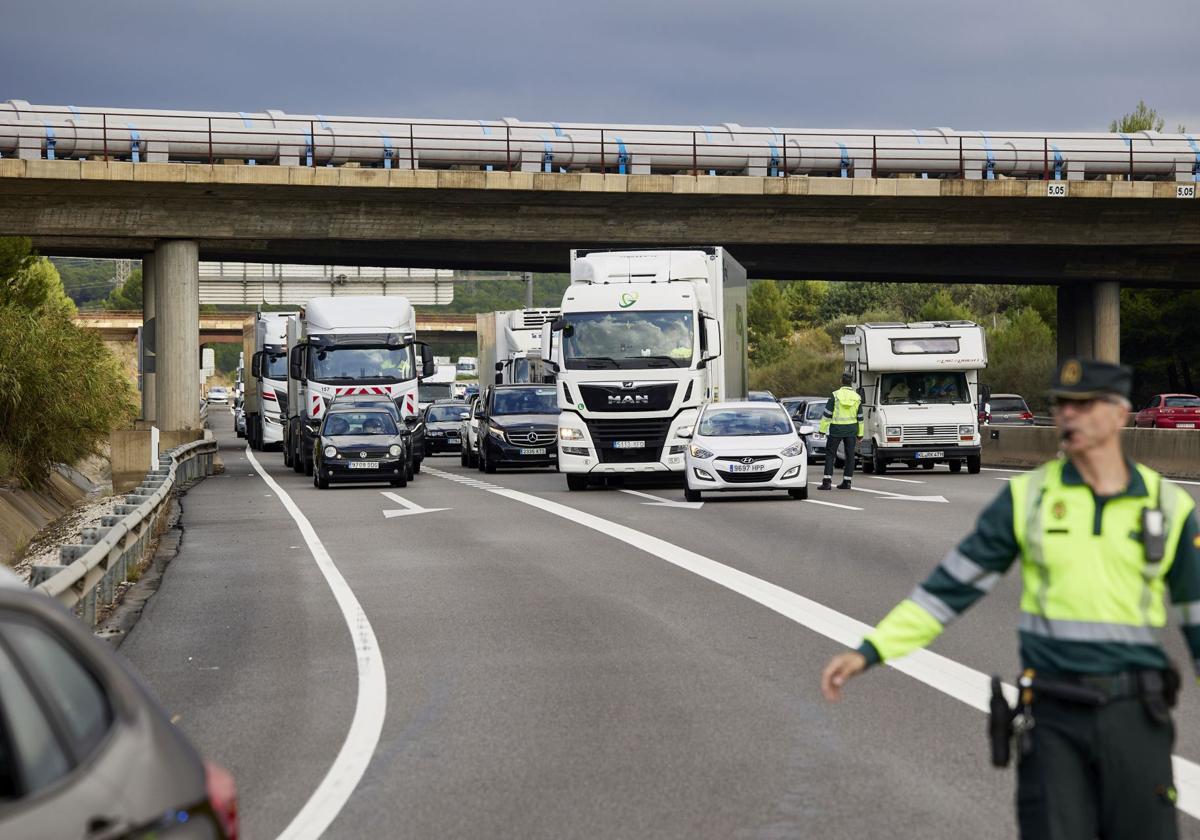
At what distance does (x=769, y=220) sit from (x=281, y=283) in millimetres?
27739

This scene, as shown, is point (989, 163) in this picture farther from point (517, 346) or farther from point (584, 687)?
point (584, 687)

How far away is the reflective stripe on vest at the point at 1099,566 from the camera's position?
4.51 m

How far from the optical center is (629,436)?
30109 mm

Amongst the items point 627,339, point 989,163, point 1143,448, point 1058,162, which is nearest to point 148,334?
point 627,339

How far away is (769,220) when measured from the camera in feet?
161

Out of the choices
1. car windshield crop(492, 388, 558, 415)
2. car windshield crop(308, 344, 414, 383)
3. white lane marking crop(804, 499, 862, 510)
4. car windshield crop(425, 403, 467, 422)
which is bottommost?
white lane marking crop(804, 499, 862, 510)

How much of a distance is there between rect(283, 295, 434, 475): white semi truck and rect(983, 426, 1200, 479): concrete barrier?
13.1m

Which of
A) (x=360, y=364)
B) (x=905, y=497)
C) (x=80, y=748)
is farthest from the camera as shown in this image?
(x=360, y=364)

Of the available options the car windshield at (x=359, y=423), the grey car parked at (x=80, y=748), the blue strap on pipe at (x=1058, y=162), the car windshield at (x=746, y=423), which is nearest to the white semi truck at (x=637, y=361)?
the car windshield at (x=746, y=423)

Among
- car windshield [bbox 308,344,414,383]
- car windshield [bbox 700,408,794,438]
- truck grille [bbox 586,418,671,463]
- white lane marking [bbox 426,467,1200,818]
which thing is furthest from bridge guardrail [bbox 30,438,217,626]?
car windshield [bbox 308,344,414,383]

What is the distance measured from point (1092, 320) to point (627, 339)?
28752mm

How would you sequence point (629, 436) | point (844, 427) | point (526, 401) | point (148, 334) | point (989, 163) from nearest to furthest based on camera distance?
1. point (844, 427)
2. point (629, 436)
3. point (526, 401)
4. point (148, 334)
5. point (989, 163)

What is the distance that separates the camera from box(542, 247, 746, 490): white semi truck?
30.0 m

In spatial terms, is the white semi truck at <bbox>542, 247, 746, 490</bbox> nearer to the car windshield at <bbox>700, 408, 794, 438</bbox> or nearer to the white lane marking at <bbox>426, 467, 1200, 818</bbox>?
the car windshield at <bbox>700, 408, 794, 438</bbox>
